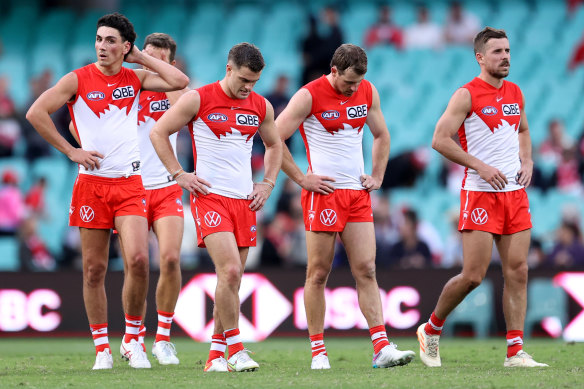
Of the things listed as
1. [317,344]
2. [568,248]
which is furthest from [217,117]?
[568,248]

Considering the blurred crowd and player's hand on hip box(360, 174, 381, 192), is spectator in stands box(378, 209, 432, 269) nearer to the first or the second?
the blurred crowd

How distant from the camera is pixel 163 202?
9.54 meters

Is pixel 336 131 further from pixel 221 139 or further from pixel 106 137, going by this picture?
pixel 106 137

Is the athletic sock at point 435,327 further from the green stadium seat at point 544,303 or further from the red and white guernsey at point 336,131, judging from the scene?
the green stadium seat at point 544,303

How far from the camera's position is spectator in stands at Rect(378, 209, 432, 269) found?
13.7 m

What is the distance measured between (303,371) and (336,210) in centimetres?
133

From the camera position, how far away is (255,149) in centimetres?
1711

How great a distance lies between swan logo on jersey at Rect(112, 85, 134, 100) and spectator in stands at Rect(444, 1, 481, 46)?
42.9ft

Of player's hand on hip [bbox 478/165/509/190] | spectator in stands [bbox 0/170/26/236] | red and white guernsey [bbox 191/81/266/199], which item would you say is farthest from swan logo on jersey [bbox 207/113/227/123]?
spectator in stands [bbox 0/170/26/236]

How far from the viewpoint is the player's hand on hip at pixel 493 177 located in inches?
333

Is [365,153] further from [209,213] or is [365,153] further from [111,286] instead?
[209,213]

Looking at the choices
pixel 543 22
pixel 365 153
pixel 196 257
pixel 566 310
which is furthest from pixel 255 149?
pixel 543 22

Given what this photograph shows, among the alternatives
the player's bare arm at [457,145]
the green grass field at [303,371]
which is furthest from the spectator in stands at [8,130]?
the player's bare arm at [457,145]

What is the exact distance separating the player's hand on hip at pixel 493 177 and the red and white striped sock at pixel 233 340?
2408 mm
